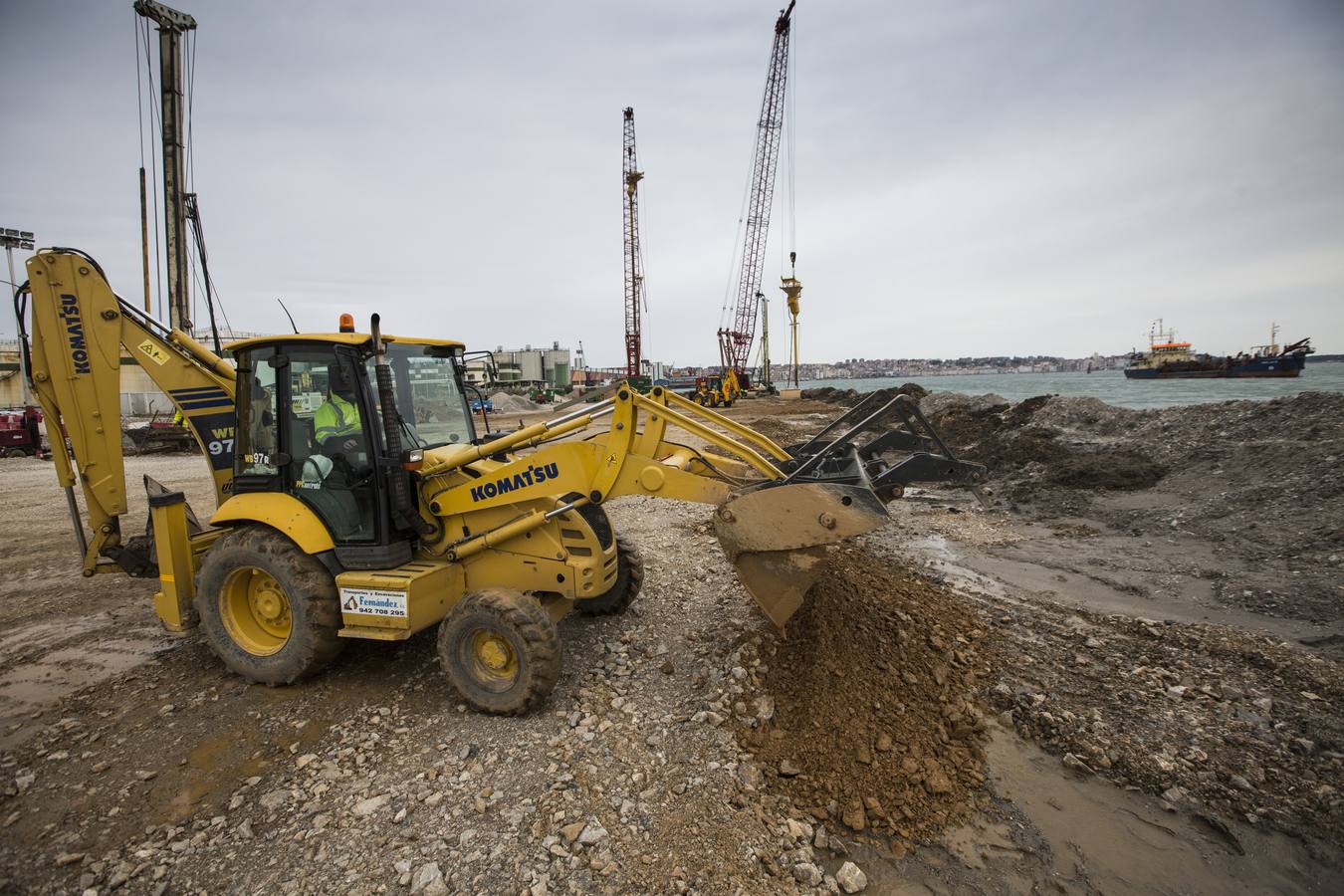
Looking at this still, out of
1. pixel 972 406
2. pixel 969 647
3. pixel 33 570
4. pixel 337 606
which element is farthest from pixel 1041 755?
pixel 972 406

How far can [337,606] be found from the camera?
4.26 m

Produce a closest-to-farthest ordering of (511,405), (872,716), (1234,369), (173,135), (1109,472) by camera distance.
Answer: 1. (872,716)
2. (1109,472)
3. (173,135)
4. (511,405)
5. (1234,369)

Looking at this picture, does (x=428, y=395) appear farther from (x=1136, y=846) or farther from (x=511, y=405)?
(x=511, y=405)

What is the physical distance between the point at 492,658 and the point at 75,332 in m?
4.41

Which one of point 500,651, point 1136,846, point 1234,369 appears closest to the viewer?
point 1136,846

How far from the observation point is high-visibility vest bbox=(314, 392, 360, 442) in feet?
13.6

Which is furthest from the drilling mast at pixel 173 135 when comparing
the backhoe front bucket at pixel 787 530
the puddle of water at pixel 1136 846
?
the puddle of water at pixel 1136 846

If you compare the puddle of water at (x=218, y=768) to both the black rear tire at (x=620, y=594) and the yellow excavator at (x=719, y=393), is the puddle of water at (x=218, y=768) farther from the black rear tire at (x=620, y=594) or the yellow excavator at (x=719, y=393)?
the yellow excavator at (x=719, y=393)

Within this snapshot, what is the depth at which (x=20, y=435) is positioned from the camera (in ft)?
59.6

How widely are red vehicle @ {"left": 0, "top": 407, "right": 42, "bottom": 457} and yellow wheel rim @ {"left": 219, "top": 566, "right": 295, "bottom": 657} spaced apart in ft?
67.7

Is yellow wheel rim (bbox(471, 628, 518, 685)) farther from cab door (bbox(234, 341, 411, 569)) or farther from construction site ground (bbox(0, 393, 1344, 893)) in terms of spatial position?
cab door (bbox(234, 341, 411, 569))

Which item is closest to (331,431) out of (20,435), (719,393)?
(20,435)

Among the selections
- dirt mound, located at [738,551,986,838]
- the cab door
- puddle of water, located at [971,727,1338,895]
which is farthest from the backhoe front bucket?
the cab door

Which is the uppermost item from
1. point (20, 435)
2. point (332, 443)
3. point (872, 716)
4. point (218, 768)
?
point (332, 443)
